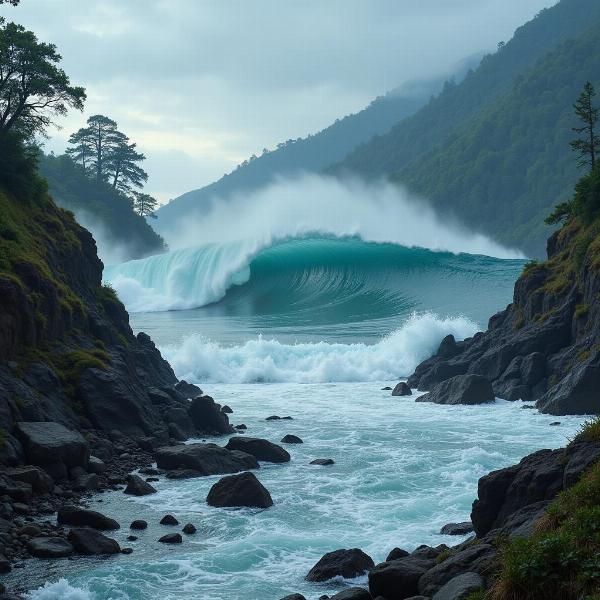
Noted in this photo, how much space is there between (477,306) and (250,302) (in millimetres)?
17502

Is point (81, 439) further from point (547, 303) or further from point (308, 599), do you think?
point (547, 303)

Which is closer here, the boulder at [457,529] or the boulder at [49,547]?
the boulder at [49,547]

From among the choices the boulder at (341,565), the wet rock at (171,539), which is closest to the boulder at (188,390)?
the wet rock at (171,539)

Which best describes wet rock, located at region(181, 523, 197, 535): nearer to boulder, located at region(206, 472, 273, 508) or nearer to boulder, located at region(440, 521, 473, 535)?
boulder, located at region(206, 472, 273, 508)

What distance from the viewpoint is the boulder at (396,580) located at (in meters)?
11.4

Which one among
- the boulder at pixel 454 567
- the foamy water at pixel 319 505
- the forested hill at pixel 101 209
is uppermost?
the forested hill at pixel 101 209

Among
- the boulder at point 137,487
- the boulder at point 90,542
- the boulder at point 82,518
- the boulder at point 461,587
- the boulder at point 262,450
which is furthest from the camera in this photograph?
the boulder at point 262,450

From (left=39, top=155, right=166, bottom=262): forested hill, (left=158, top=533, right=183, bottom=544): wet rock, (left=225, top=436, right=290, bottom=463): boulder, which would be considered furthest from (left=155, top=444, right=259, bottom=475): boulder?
(left=39, top=155, right=166, bottom=262): forested hill

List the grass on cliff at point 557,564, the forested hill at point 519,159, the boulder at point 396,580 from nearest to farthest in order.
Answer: the grass on cliff at point 557,564
the boulder at point 396,580
the forested hill at point 519,159

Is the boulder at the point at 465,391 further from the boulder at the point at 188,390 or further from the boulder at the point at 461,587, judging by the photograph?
the boulder at the point at 461,587

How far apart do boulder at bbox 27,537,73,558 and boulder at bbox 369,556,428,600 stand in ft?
17.4

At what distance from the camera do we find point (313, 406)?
3269 cm

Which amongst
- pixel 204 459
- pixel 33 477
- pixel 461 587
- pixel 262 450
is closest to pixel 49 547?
pixel 33 477

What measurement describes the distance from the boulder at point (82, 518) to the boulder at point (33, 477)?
1.54 metres
